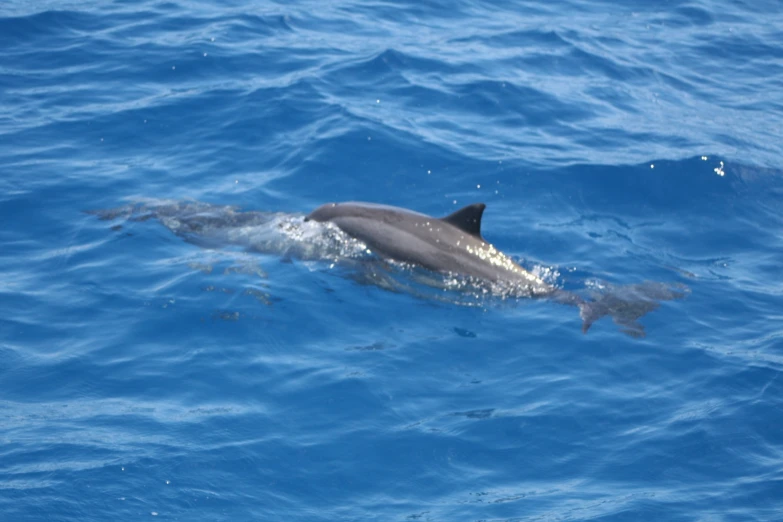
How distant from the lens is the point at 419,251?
40.9 feet

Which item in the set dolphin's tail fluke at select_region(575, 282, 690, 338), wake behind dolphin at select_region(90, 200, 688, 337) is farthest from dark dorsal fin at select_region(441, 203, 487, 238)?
dolphin's tail fluke at select_region(575, 282, 690, 338)

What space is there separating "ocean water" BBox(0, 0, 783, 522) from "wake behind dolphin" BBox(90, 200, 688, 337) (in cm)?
12

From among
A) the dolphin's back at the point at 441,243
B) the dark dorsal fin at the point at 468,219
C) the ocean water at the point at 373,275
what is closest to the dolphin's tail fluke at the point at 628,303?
the ocean water at the point at 373,275

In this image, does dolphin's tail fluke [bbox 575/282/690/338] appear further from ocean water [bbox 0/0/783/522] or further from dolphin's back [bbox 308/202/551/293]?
dolphin's back [bbox 308/202/551/293]

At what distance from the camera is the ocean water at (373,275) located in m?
9.36

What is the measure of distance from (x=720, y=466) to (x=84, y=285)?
8.64 meters

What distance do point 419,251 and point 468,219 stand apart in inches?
31.9

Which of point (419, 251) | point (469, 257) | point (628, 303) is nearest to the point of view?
point (628, 303)

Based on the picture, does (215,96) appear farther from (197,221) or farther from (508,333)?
(508,333)

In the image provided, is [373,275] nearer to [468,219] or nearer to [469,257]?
[469,257]

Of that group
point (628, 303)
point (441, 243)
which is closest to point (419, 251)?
point (441, 243)

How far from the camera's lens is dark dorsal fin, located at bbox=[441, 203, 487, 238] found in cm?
1218

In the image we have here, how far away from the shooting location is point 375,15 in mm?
23328

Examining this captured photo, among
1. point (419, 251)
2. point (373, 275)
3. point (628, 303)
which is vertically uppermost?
point (419, 251)
